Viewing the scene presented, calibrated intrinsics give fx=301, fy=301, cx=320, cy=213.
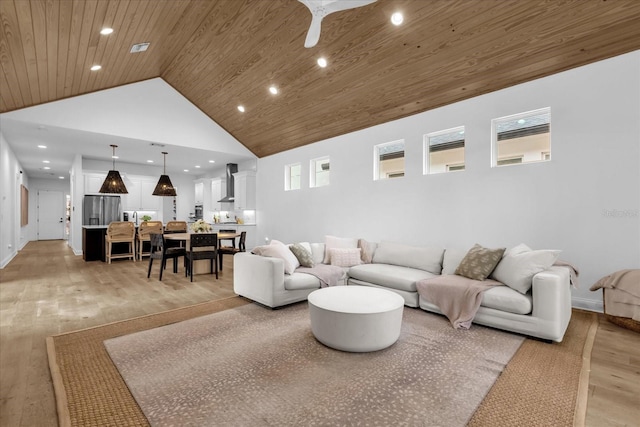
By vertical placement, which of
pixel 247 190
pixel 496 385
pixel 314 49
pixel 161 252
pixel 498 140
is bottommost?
pixel 496 385

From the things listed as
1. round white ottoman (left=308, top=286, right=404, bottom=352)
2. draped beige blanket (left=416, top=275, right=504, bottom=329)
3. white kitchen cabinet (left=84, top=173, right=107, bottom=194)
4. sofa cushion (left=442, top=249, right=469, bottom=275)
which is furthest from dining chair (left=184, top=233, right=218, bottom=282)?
white kitchen cabinet (left=84, top=173, right=107, bottom=194)

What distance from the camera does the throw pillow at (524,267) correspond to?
116 inches

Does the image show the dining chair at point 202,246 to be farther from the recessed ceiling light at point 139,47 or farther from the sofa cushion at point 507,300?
the sofa cushion at point 507,300

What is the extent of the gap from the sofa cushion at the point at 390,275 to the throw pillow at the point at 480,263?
455 mm

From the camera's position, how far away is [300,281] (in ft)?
12.4

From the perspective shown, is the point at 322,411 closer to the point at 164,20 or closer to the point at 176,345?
the point at 176,345

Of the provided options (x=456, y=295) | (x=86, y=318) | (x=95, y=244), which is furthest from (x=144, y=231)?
(x=456, y=295)

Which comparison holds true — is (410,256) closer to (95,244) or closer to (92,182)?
(95,244)

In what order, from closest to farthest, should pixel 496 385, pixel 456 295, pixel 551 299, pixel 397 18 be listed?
pixel 496 385 < pixel 551 299 < pixel 456 295 < pixel 397 18

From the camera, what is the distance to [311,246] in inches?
190

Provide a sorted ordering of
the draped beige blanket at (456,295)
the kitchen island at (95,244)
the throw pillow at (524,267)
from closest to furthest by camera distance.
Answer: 1. the throw pillow at (524,267)
2. the draped beige blanket at (456,295)
3. the kitchen island at (95,244)

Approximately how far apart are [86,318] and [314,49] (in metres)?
4.60

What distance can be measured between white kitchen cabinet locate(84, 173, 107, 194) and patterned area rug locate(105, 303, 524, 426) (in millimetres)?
7767

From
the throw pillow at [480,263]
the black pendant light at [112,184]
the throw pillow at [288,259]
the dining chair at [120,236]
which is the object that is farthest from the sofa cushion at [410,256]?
the dining chair at [120,236]
